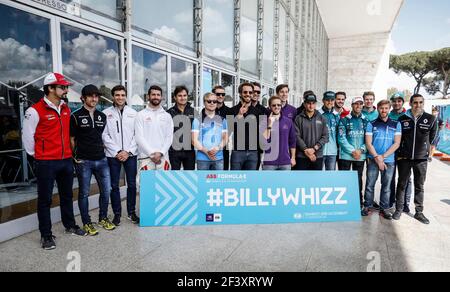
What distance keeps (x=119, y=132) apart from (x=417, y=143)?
3.96 meters

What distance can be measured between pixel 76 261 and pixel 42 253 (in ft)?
1.54

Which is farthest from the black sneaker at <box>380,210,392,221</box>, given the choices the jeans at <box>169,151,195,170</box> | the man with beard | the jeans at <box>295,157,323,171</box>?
the man with beard

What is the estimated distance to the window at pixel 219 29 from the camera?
775 centimetres

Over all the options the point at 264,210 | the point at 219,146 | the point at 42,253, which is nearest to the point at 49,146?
the point at 42,253

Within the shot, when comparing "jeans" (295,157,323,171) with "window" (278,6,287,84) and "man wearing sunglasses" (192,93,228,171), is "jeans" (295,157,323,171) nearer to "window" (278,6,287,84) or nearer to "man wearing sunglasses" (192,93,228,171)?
"man wearing sunglasses" (192,93,228,171)

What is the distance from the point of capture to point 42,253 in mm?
2891

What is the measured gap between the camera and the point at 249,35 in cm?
1040

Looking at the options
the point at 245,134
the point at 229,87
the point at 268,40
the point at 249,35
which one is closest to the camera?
the point at 245,134

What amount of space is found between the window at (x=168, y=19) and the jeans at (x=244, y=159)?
319 centimetres

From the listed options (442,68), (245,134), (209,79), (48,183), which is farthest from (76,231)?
(442,68)

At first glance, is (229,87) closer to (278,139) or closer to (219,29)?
(219,29)

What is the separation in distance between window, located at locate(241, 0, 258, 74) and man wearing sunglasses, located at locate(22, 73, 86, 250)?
7694mm

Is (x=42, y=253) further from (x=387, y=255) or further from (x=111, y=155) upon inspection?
(x=387, y=255)

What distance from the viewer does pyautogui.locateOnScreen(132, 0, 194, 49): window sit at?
5414mm
